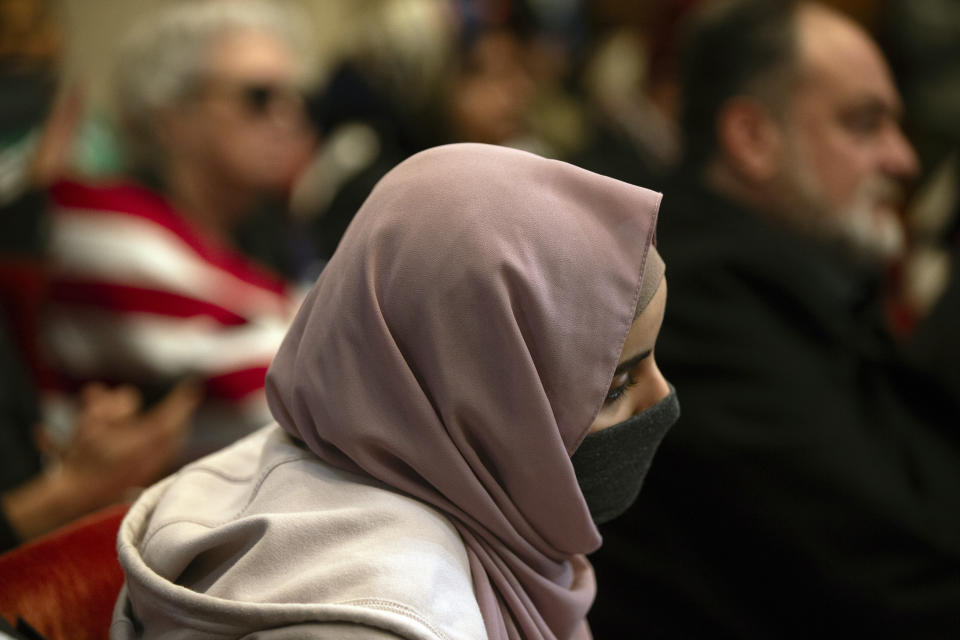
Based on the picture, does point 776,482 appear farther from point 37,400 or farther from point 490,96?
point 490,96

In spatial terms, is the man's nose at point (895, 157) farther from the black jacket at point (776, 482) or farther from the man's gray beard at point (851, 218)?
the black jacket at point (776, 482)

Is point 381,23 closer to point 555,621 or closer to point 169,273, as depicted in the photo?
point 169,273

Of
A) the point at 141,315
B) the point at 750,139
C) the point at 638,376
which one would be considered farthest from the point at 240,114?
the point at 638,376

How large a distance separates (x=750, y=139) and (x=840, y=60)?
0.27m

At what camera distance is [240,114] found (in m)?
3.19

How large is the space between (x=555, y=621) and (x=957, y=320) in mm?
1483

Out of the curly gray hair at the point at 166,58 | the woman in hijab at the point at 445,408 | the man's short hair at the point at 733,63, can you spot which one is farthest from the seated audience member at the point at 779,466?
the curly gray hair at the point at 166,58

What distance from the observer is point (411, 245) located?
1012 mm

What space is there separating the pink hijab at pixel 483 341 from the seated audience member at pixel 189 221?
1400 mm

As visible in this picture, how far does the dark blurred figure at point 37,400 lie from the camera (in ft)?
6.45

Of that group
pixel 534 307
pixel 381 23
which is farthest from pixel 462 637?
pixel 381 23

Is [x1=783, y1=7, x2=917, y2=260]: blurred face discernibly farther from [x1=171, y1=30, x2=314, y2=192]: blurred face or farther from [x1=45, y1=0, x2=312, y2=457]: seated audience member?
[x1=171, y1=30, x2=314, y2=192]: blurred face

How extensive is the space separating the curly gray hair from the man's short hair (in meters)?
1.46

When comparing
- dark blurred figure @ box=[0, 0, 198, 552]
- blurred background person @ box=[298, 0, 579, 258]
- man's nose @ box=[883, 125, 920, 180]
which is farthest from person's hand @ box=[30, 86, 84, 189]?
man's nose @ box=[883, 125, 920, 180]
